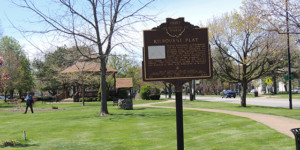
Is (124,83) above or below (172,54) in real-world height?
below

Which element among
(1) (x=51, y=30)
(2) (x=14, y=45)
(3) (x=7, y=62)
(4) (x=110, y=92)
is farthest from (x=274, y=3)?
(2) (x=14, y=45)

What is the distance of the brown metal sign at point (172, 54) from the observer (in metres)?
6.22

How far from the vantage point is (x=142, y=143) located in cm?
870

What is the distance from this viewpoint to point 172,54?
6.24 meters

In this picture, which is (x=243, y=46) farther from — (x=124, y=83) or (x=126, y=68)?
(x=126, y=68)

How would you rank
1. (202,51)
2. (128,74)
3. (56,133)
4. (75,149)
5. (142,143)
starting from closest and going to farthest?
(202,51) < (75,149) < (142,143) < (56,133) < (128,74)

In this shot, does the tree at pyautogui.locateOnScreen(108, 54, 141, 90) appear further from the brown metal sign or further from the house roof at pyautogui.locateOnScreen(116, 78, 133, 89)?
the brown metal sign

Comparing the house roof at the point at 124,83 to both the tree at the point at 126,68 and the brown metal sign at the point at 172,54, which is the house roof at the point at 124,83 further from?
the brown metal sign at the point at 172,54

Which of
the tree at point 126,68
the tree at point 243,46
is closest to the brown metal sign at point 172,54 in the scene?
the tree at point 243,46

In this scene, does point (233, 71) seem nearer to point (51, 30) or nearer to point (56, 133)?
point (51, 30)

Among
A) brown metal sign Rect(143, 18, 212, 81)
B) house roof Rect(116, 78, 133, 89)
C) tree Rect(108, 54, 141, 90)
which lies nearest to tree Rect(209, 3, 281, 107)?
brown metal sign Rect(143, 18, 212, 81)

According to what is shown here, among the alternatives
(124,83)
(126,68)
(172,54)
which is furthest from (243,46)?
(126,68)

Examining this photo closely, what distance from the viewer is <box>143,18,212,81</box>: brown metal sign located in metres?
6.22

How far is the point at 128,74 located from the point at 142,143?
5975cm
